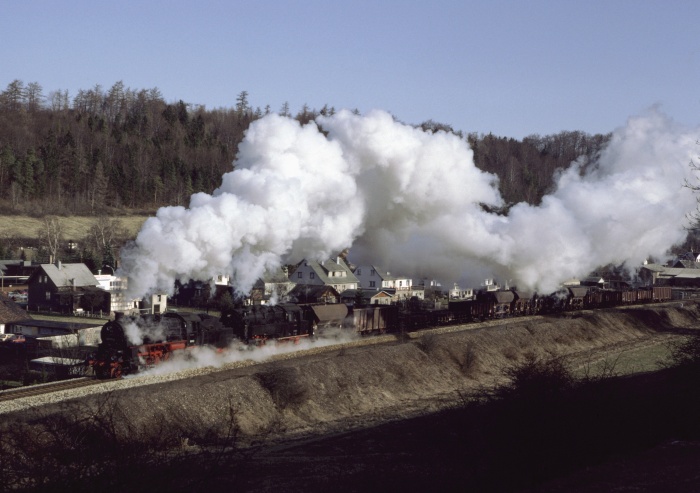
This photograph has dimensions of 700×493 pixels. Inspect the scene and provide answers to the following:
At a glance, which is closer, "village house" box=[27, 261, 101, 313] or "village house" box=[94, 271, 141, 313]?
"village house" box=[94, 271, 141, 313]

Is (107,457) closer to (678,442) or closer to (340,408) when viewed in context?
(678,442)

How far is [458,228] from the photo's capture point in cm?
5238

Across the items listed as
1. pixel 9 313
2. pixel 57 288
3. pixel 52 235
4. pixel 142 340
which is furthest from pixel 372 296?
pixel 142 340

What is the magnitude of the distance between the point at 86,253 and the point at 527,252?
5408 centimetres

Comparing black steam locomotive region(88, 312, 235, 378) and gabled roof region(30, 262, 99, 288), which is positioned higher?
gabled roof region(30, 262, 99, 288)

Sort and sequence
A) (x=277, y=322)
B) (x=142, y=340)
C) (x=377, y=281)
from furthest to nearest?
(x=377, y=281)
(x=277, y=322)
(x=142, y=340)

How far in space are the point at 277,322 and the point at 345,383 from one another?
9574 mm

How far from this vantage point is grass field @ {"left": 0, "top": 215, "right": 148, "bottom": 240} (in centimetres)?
10219

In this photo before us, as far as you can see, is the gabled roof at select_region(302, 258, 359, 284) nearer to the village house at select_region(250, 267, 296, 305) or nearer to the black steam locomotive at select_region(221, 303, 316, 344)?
the village house at select_region(250, 267, 296, 305)

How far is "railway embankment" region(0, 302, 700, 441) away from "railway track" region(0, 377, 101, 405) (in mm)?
1188

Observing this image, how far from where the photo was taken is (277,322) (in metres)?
43.6

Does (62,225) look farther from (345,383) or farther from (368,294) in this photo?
(345,383)

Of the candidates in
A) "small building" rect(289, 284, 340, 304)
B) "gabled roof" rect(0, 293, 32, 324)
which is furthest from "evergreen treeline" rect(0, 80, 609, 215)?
"gabled roof" rect(0, 293, 32, 324)

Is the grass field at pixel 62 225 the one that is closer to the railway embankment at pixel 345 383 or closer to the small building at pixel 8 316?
the small building at pixel 8 316
